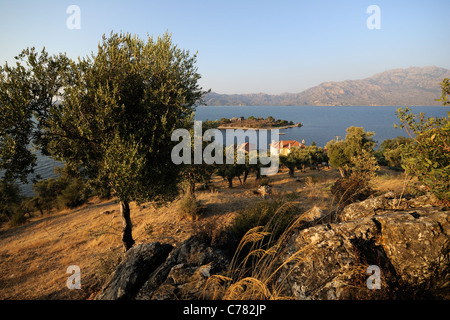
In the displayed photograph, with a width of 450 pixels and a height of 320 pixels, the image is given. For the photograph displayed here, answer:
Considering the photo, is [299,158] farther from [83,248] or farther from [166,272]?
[166,272]

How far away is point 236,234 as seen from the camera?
8.18 meters

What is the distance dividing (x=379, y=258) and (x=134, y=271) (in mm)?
6268

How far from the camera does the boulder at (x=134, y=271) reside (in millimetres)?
5637

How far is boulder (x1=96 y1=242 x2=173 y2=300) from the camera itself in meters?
5.64

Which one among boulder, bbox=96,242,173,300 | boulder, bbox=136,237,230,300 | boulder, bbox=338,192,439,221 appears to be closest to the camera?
boulder, bbox=136,237,230,300

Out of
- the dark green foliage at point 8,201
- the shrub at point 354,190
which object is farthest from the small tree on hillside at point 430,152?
the dark green foliage at point 8,201

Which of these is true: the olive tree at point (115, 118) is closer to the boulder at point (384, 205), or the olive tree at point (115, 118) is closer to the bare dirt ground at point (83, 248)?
the bare dirt ground at point (83, 248)

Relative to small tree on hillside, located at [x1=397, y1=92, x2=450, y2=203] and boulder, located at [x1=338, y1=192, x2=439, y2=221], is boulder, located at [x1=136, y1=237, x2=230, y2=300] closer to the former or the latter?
boulder, located at [x1=338, y1=192, x2=439, y2=221]

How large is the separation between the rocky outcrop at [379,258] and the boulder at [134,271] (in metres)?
4.11

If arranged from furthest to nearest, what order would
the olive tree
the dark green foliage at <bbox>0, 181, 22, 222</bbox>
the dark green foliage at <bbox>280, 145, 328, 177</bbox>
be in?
1. the dark green foliage at <bbox>280, 145, 328, 177</bbox>
2. the dark green foliage at <bbox>0, 181, 22, 222</bbox>
3. the olive tree

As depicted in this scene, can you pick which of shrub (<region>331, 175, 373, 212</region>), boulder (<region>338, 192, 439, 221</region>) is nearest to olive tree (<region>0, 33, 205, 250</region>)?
boulder (<region>338, 192, 439, 221</region>)

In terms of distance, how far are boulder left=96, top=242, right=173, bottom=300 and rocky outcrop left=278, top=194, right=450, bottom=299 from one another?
13.5ft
